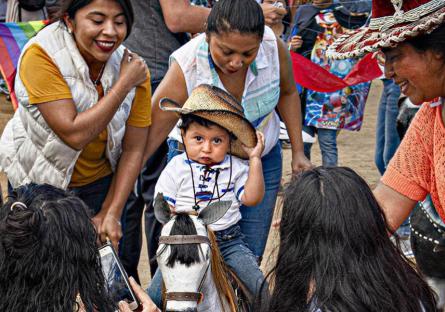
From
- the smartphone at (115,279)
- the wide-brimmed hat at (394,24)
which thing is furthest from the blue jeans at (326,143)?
the smartphone at (115,279)

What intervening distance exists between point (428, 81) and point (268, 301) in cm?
110

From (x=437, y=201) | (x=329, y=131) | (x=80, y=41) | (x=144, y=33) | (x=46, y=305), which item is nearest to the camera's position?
(x=46, y=305)

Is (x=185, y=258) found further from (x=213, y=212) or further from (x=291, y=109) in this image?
(x=291, y=109)

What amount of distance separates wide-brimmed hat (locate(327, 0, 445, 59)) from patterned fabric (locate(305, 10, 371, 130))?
3.75 meters

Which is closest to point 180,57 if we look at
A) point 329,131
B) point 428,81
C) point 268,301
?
point 428,81

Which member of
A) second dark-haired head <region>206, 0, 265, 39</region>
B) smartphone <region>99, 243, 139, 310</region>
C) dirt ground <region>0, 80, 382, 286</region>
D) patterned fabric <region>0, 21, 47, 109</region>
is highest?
second dark-haired head <region>206, 0, 265, 39</region>

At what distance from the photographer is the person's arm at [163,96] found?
4.34 meters

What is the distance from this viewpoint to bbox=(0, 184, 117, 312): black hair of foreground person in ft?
8.66

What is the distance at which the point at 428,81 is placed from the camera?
326cm

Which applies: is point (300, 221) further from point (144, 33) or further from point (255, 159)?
point (144, 33)

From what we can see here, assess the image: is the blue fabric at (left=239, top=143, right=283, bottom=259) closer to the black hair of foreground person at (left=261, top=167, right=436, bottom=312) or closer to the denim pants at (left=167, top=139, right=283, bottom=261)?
the denim pants at (left=167, top=139, right=283, bottom=261)

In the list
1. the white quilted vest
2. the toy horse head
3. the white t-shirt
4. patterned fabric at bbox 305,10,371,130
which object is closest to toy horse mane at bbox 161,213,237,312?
the toy horse head

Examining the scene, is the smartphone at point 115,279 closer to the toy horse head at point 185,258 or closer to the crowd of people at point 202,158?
the crowd of people at point 202,158

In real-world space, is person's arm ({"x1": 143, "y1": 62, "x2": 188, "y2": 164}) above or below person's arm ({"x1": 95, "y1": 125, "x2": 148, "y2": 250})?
above
